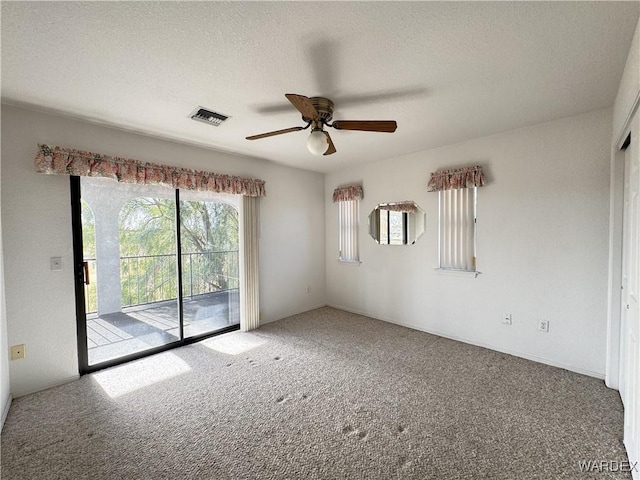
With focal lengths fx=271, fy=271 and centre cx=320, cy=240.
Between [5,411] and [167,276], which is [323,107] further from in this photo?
[5,411]

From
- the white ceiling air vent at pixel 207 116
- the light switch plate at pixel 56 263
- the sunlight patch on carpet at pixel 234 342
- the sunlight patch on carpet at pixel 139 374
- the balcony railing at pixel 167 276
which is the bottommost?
the sunlight patch on carpet at pixel 234 342

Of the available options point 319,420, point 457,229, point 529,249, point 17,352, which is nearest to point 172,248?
point 17,352

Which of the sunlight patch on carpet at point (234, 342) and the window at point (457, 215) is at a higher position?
the window at point (457, 215)

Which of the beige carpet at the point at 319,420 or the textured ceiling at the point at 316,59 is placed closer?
the textured ceiling at the point at 316,59

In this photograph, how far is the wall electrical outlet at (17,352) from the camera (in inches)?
90.2

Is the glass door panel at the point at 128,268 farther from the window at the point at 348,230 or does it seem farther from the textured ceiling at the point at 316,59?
the window at the point at 348,230

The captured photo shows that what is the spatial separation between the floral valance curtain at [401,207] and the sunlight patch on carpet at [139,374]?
3.26 m

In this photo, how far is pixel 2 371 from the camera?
2.05 meters

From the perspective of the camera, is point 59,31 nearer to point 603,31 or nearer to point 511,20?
point 511,20

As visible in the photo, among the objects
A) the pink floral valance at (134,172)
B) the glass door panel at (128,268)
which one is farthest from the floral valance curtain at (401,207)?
the glass door panel at (128,268)

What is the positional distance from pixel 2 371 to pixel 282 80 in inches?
119

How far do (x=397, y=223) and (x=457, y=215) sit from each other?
84 cm

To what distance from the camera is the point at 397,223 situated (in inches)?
158

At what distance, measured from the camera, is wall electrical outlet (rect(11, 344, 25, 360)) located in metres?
2.29
